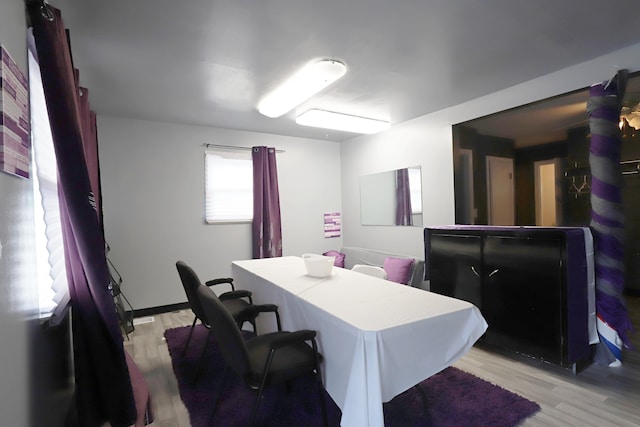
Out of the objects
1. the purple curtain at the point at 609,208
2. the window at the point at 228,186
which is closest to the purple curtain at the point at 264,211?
the window at the point at 228,186

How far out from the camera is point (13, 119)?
118 cm

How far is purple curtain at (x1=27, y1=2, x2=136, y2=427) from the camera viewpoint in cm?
154

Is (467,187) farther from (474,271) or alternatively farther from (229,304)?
(229,304)

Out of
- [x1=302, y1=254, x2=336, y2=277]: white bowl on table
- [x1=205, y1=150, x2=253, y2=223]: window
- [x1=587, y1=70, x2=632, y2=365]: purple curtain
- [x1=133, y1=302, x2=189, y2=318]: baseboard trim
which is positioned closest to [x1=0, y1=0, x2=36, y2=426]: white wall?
[x1=302, y1=254, x2=336, y2=277]: white bowl on table

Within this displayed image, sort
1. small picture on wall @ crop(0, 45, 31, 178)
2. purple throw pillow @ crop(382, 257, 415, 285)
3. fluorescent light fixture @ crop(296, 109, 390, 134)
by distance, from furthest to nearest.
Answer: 1. purple throw pillow @ crop(382, 257, 415, 285)
2. fluorescent light fixture @ crop(296, 109, 390, 134)
3. small picture on wall @ crop(0, 45, 31, 178)

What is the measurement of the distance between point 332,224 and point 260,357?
3719 mm

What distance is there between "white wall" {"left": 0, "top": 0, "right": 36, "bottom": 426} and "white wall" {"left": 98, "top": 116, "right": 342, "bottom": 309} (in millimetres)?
2655

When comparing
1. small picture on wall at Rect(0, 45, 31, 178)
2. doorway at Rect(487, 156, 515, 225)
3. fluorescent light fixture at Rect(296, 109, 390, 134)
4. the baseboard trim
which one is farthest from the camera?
the baseboard trim

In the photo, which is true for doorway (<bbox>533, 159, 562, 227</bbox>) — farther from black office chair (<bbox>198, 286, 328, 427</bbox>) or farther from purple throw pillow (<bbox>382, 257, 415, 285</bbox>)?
black office chair (<bbox>198, 286, 328, 427</bbox>)

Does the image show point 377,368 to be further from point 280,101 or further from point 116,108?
point 116,108

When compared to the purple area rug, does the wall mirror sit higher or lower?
higher

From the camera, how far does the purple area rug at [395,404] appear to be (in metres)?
1.94

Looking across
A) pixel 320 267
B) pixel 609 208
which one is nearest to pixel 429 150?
pixel 609 208

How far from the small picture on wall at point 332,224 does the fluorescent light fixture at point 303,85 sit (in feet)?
7.49
